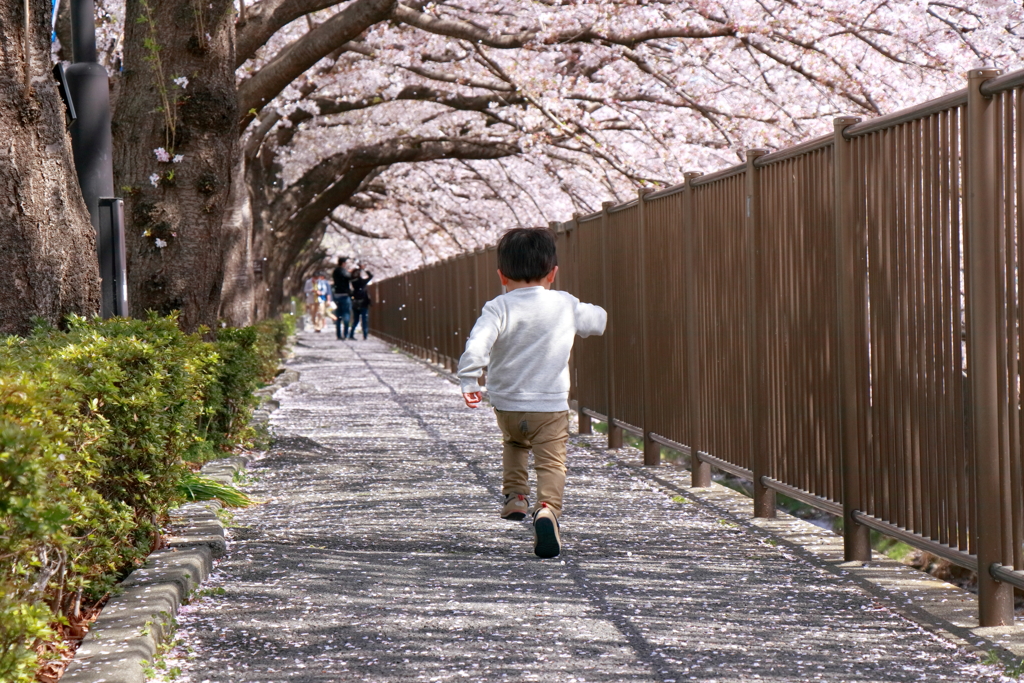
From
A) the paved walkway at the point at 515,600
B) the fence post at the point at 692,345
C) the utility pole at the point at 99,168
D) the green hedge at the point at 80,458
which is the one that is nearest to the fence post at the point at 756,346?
the paved walkway at the point at 515,600

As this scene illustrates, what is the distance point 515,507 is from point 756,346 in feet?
5.25

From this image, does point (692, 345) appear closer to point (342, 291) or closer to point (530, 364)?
point (530, 364)

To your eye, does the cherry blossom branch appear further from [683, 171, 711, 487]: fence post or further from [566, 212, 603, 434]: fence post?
[683, 171, 711, 487]: fence post

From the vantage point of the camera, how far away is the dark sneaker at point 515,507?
563 centimetres

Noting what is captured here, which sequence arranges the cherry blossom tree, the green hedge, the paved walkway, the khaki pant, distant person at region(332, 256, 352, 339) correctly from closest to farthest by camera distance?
the green hedge < the paved walkway < the khaki pant < the cherry blossom tree < distant person at region(332, 256, 352, 339)

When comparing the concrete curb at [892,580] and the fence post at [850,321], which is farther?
the fence post at [850,321]

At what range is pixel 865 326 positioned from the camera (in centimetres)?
492

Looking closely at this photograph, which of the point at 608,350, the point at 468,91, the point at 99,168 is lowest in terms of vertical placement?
the point at 608,350

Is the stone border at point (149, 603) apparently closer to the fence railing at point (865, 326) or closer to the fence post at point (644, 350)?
the fence railing at point (865, 326)

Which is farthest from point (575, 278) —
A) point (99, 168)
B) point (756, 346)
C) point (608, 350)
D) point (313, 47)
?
point (99, 168)

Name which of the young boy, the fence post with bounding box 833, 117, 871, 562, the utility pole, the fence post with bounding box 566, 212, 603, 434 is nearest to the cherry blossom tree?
the utility pole

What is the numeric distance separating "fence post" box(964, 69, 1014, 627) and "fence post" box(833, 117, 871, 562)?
39.8 inches

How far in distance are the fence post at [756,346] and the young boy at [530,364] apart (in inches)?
44.1

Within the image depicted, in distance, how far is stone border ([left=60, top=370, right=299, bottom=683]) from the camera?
3.56 metres
